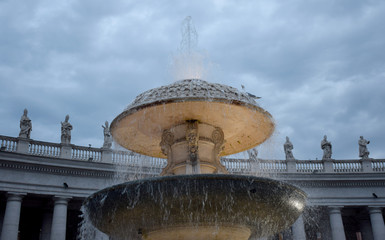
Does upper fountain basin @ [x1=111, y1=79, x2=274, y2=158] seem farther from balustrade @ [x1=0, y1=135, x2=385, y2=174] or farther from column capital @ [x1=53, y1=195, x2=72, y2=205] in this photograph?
column capital @ [x1=53, y1=195, x2=72, y2=205]

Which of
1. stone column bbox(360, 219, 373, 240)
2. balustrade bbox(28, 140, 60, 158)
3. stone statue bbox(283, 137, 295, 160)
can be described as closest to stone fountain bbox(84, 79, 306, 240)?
balustrade bbox(28, 140, 60, 158)

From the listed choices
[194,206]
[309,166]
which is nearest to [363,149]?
[309,166]

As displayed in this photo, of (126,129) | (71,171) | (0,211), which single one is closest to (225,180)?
(126,129)

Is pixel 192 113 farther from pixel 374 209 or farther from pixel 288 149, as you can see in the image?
pixel 374 209

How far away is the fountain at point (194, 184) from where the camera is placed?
9734 millimetres

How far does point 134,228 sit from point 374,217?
1034 inches

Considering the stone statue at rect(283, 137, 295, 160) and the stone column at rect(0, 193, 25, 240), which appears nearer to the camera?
the stone column at rect(0, 193, 25, 240)

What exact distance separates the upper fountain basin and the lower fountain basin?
276 cm

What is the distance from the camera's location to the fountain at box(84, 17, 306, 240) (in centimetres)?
973

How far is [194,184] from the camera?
31.4ft

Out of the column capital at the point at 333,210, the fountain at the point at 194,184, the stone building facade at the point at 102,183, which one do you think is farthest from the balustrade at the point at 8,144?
the column capital at the point at 333,210

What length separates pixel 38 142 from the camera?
2923 centimetres

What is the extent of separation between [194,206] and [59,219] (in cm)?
1982

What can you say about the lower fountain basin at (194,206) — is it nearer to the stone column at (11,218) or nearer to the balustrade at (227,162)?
the balustrade at (227,162)
